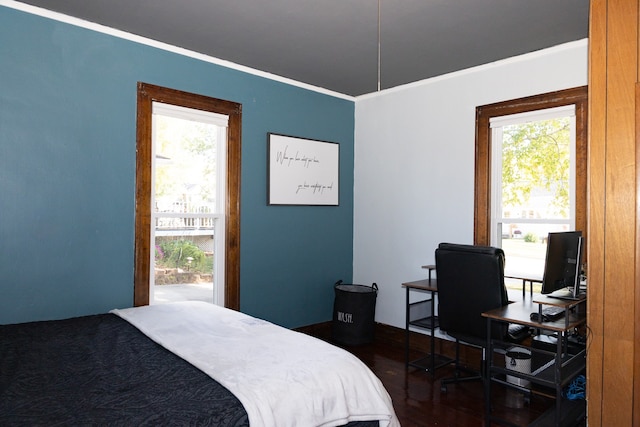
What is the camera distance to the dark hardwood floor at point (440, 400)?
286 centimetres

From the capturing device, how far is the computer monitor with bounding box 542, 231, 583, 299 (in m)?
2.71

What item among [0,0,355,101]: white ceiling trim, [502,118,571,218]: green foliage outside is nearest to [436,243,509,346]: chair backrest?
[502,118,571,218]: green foliage outside

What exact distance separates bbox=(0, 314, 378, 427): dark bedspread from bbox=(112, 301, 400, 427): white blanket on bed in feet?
0.18

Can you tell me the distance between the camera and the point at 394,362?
3926mm

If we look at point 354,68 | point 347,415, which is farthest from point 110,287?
point 354,68

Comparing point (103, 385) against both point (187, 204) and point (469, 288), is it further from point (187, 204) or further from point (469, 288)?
point (469, 288)

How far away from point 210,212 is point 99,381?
223 centimetres

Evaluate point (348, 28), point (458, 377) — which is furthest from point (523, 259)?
point (348, 28)

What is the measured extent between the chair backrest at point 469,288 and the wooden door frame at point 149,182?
1.77 metres

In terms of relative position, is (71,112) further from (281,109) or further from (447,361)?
(447,361)

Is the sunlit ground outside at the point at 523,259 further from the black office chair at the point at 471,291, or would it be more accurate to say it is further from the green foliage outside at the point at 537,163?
the black office chair at the point at 471,291

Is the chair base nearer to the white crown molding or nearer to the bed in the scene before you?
the bed

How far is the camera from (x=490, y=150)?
3.82 meters

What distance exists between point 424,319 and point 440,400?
0.90 metres
